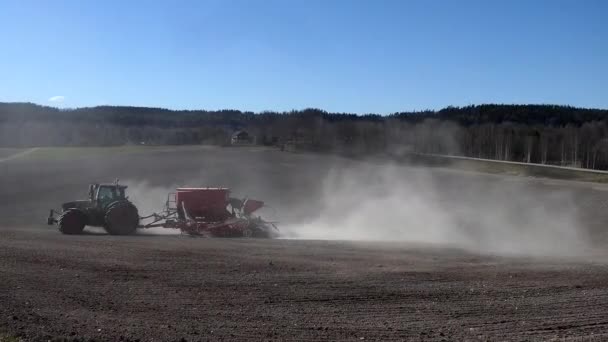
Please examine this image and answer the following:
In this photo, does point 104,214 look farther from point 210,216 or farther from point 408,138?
point 408,138

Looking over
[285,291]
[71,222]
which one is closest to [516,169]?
[71,222]

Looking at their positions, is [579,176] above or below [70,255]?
above

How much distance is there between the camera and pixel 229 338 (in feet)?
36.9

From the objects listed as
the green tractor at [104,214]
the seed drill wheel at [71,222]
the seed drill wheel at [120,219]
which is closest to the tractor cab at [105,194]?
the green tractor at [104,214]

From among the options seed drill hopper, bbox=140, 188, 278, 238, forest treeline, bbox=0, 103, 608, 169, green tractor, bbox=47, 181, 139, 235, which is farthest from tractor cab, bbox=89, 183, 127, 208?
forest treeline, bbox=0, 103, 608, 169

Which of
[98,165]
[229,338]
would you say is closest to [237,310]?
[229,338]

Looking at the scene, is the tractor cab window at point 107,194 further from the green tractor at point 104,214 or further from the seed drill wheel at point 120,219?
the seed drill wheel at point 120,219

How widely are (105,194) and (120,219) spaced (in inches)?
66.1

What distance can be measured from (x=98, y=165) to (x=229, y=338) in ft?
213

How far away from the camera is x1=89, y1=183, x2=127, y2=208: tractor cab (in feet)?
96.8

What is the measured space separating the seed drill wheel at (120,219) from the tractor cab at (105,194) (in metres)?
0.53

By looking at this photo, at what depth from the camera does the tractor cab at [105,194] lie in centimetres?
2951

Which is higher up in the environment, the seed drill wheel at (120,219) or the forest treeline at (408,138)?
the forest treeline at (408,138)

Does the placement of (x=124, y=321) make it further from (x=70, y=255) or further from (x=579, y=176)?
(x=579, y=176)
